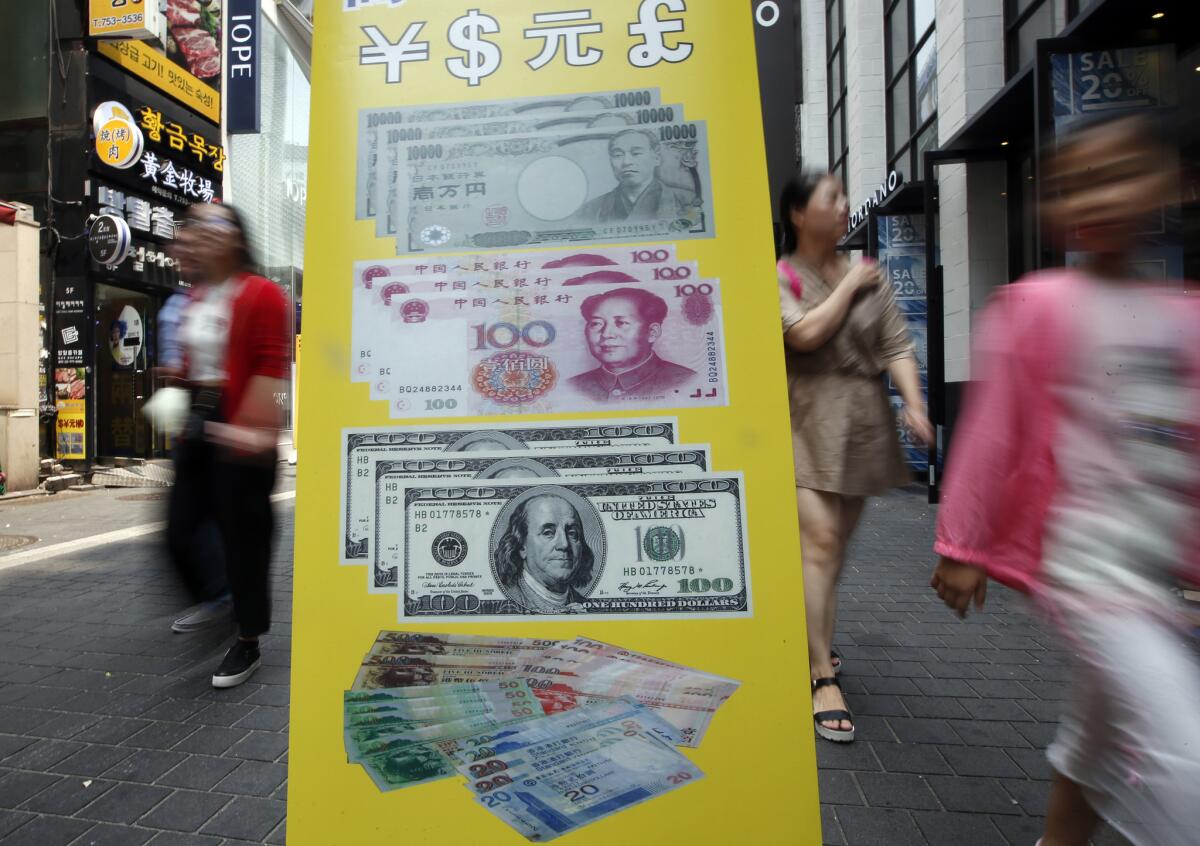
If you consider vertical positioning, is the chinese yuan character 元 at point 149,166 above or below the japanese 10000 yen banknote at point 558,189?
above

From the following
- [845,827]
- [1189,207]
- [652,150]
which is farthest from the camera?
[1189,207]

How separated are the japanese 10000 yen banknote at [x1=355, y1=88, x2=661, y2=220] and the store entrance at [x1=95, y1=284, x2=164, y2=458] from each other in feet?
48.9

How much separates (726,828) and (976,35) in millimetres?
9078

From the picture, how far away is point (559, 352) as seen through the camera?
4.99ft

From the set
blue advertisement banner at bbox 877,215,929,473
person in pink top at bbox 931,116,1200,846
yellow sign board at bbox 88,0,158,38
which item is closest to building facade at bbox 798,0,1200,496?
blue advertisement banner at bbox 877,215,929,473

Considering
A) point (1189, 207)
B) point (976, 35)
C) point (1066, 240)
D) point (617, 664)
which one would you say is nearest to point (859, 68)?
point (976, 35)

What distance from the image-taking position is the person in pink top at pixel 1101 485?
1285mm

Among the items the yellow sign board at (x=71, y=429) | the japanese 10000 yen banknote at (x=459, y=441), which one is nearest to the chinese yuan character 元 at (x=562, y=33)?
the japanese 10000 yen banknote at (x=459, y=441)

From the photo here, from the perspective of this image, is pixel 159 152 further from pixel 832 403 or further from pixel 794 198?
pixel 832 403

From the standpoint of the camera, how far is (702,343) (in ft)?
4.89

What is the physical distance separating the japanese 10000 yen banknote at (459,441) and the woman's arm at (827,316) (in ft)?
3.15

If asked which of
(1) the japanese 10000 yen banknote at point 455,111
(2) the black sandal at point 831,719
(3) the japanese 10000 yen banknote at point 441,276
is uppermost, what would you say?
(1) the japanese 10000 yen banknote at point 455,111

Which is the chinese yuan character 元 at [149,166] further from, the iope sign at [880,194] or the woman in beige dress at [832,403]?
the woman in beige dress at [832,403]

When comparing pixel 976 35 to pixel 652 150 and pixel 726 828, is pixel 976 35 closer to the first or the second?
pixel 652 150
